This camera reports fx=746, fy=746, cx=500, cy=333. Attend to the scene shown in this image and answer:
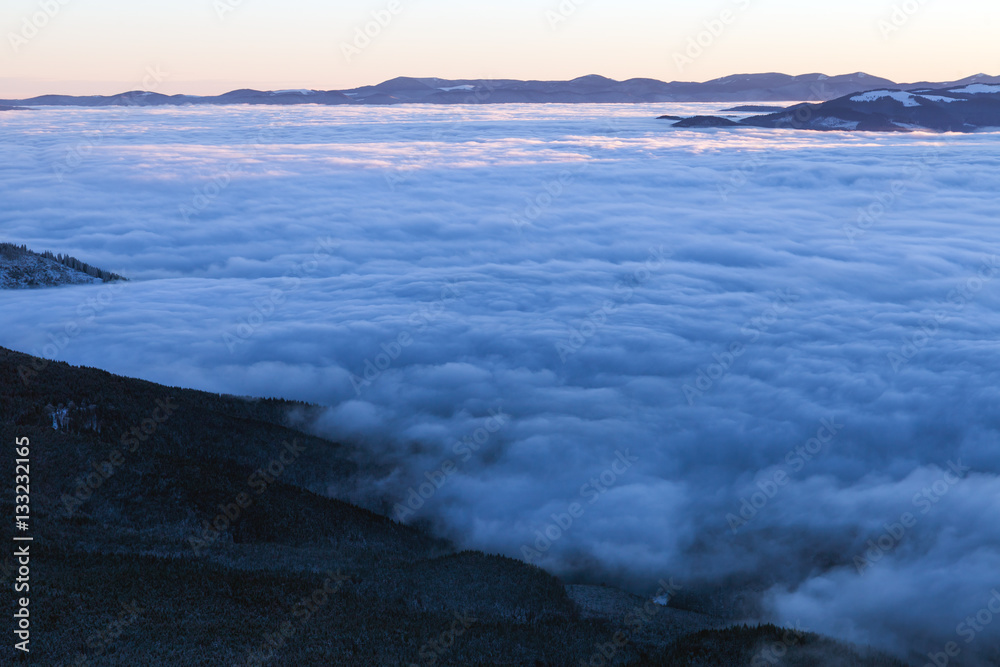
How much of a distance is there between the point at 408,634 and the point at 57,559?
281 inches

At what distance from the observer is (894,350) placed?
43.8 meters

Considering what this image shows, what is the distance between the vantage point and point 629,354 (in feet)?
147

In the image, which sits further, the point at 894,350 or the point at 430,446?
the point at 894,350

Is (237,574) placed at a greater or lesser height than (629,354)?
greater

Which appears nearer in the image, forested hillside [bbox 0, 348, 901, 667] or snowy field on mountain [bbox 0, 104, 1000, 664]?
forested hillside [bbox 0, 348, 901, 667]

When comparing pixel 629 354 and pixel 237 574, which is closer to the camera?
pixel 237 574

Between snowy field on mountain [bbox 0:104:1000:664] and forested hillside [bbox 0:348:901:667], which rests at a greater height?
forested hillside [bbox 0:348:901:667]

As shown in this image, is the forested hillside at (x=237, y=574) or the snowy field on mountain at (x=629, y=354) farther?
the snowy field on mountain at (x=629, y=354)

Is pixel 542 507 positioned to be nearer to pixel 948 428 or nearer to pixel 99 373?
pixel 99 373

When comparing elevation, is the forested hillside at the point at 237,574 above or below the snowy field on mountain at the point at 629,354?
above

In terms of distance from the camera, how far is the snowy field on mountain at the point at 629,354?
24.3 metres

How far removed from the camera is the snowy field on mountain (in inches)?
958

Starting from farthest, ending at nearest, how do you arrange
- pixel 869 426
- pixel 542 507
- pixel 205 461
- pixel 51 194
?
pixel 51 194 < pixel 869 426 < pixel 542 507 < pixel 205 461

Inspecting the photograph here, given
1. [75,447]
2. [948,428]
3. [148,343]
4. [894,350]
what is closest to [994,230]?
[894,350]
